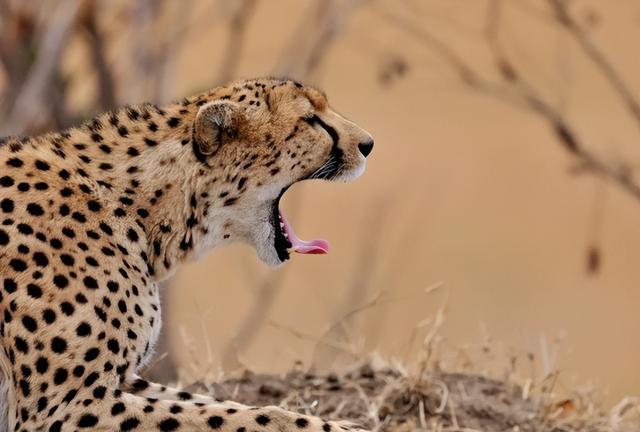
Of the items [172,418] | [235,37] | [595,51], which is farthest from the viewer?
[235,37]

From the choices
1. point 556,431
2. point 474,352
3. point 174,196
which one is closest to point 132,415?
point 174,196

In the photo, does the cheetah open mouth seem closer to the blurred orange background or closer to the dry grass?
the dry grass

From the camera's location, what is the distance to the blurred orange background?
26.2ft

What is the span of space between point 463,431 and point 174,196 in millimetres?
1092

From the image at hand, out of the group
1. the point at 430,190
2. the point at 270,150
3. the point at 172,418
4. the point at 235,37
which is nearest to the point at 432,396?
the point at 270,150

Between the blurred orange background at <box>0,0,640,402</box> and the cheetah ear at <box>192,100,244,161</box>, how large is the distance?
2223 millimetres

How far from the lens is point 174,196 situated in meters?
3.93

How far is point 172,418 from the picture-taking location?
12.0ft

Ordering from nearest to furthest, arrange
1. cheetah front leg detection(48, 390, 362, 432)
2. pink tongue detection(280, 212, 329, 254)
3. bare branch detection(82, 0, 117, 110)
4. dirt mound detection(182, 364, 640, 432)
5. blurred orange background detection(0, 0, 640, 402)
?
cheetah front leg detection(48, 390, 362, 432), pink tongue detection(280, 212, 329, 254), dirt mound detection(182, 364, 640, 432), bare branch detection(82, 0, 117, 110), blurred orange background detection(0, 0, 640, 402)

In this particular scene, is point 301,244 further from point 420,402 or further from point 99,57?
point 99,57

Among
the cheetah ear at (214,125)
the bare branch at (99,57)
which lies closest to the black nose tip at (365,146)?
the cheetah ear at (214,125)

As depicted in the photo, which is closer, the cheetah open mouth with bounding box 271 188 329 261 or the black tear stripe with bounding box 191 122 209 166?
the black tear stripe with bounding box 191 122 209 166

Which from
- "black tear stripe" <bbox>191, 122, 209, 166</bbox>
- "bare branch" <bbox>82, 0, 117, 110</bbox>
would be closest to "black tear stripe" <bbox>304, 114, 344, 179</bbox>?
"black tear stripe" <bbox>191, 122, 209, 166</bbox>

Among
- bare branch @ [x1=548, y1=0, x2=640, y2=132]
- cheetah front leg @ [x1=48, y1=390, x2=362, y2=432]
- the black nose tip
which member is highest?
bare branch @ [x1=548, y1=0, x2=640, y2=132]
